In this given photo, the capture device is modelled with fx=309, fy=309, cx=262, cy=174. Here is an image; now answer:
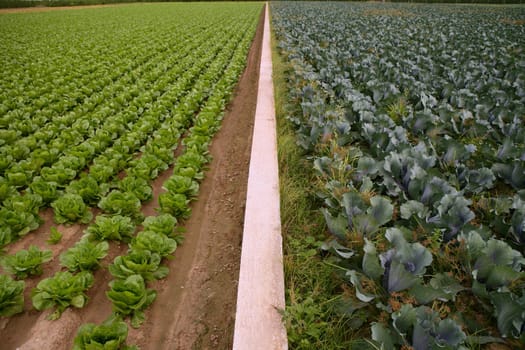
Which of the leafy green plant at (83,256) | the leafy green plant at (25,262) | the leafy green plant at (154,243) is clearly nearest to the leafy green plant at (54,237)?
the leafy green plant at (25,262)

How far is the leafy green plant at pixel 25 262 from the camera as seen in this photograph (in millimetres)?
2469

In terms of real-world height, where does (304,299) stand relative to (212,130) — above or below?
below

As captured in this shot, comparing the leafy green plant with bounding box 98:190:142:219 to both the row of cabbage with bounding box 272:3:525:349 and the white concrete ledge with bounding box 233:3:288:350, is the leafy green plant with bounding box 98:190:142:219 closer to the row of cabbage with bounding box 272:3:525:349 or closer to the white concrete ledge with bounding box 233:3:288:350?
the white concrete ledge with bounding box 233:3:288:350

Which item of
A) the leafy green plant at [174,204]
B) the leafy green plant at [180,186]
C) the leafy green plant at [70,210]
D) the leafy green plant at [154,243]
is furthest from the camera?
the leafy green plant at [180,186]

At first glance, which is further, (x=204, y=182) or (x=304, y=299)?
(x=204, y=182)

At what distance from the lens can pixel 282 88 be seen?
23.4 ft

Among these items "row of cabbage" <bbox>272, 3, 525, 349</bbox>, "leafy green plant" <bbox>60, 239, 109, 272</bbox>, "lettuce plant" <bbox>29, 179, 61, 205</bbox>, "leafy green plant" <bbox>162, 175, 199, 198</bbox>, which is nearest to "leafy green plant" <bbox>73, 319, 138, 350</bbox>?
"leafy green plant" <bbox>60, 239, 109, 272</bbox>

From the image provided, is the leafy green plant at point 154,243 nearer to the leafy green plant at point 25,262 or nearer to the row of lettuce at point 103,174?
the row of lettuce at point 103,174

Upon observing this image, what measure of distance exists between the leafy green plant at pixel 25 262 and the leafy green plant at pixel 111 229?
39cm

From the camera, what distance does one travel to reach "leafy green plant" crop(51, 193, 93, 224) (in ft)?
10.1

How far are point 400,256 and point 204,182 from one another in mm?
2696

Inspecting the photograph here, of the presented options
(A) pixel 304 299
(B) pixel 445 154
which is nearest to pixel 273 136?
(B) pixel 445 154

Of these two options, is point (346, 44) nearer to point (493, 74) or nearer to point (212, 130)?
point (493, 74)

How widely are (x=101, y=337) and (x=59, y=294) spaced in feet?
1.88
